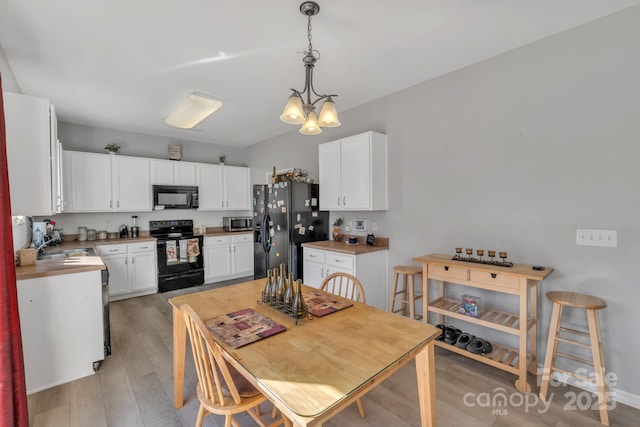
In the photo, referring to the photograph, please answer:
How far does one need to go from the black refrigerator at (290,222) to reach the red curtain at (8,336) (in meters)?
2.62

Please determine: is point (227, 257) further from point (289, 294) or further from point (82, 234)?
point (289, 294)

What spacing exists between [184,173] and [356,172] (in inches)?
128

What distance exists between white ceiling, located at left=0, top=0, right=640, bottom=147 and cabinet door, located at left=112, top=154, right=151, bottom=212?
121cm

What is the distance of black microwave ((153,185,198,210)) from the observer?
4617 millimetres

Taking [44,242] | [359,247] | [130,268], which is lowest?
[130,268]

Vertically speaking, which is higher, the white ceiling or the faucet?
the white ceiling

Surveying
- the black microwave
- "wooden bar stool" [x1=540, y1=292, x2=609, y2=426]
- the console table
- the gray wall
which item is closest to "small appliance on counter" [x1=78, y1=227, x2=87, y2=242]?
the black microwave

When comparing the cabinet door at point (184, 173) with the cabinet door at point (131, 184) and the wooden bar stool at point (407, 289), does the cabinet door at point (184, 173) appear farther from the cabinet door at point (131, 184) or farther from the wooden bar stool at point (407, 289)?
the wooden bar stool at point (407, 289)

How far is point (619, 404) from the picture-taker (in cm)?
196

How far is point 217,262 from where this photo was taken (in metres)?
5.01

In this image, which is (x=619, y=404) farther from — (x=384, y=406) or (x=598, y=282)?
(x=384, y=406)

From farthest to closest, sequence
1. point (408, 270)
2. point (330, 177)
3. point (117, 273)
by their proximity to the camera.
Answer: point (117, 273)
point (330, 177)
point (408, 270)

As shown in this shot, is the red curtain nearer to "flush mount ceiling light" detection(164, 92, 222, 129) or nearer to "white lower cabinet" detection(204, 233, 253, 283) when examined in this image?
"flush mount ceiling light" detection(164, 92, 222, 129)

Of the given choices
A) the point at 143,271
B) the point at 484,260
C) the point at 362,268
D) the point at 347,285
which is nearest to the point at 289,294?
the point at 347,285
